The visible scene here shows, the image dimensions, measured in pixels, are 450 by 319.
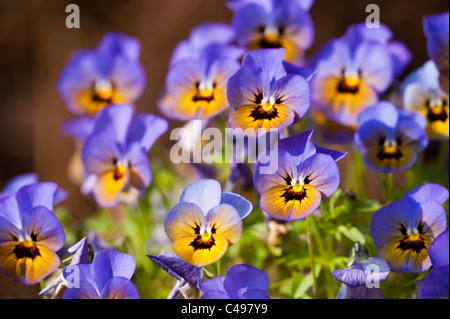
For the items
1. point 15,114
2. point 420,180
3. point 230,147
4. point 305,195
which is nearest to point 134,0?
point 15,114

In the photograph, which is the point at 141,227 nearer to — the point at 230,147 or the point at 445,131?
the point at 230,147

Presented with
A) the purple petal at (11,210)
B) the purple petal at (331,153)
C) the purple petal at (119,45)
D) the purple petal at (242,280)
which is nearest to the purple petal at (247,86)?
the purple petal at (331,153)

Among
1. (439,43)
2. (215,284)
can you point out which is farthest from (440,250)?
(439,43)

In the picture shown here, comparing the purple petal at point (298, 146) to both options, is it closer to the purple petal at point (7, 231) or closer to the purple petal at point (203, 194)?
the purple petal at point (203, 194)

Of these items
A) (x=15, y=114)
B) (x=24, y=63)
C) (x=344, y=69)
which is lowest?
(x=344, y=69)

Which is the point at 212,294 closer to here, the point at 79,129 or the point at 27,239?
the point at 27,239

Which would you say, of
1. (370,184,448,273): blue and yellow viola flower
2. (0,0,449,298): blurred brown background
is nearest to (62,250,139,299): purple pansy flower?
(370,184,448,273): blue and yellow viola flower
